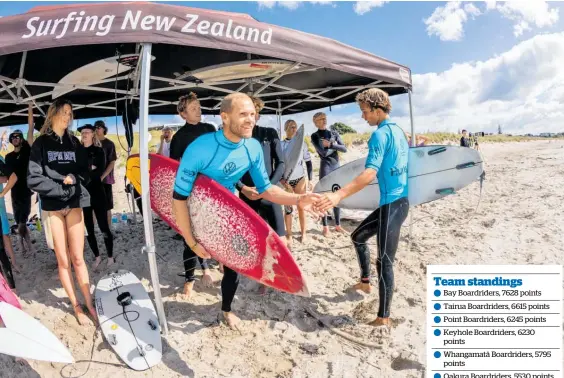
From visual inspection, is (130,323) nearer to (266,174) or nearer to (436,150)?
(266,174)

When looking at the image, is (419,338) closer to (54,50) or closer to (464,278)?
(464,278)

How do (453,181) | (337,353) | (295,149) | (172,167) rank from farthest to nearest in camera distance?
(453,181) < (295,149) < (172,167) < (337,353)

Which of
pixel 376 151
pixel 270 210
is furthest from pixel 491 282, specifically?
pixel 270 210

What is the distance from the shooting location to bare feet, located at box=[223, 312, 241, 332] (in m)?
2.85

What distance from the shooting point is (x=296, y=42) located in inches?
113

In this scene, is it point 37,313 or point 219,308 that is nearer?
point 37,313

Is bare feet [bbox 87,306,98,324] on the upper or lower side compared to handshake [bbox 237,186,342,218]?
lower

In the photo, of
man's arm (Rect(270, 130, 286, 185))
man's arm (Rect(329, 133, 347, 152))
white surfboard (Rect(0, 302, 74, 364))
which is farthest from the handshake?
man's arm (Rect(329, 133, 347, 152))

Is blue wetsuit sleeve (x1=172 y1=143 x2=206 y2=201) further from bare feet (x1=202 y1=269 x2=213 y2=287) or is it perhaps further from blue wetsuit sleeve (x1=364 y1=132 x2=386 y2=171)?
bare feet (x1=202 y1=269 x2=213 y2=287)

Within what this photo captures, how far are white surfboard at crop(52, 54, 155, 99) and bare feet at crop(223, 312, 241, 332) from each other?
2.62 meters

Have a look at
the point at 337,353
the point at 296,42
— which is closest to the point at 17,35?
the point at 296,42

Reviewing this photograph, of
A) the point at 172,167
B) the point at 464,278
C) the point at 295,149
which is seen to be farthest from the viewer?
the point at 295,149

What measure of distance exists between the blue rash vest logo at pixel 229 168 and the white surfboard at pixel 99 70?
80.3 inches

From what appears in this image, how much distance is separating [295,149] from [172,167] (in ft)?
5.10
